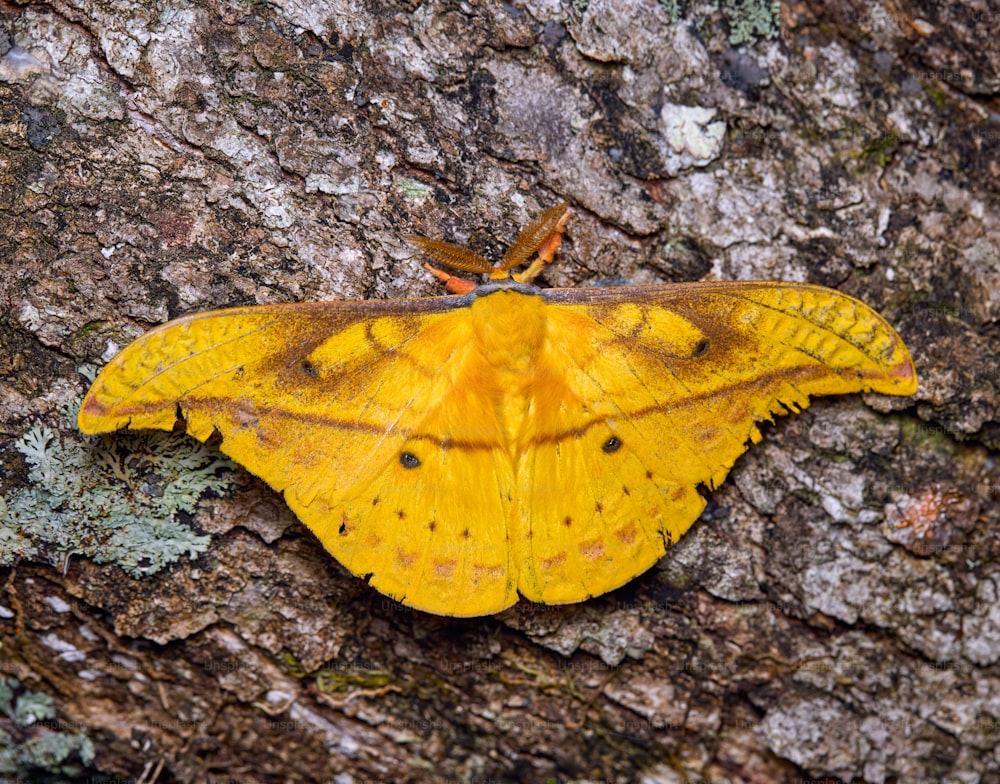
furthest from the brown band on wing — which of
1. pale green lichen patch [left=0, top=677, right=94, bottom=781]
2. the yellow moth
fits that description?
pale green lichen patch [left=0, top=677, right=94, bottom=781]

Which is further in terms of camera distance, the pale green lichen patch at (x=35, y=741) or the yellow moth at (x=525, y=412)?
the pale green lichen patch at (x=35, y=741)

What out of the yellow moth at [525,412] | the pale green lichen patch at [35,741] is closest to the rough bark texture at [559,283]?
the pale green lichen patch at [35,741]

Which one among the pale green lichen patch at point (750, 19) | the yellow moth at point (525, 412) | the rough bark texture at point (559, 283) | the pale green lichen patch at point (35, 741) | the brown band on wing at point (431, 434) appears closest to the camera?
the brown band on wing at point (431, 434)

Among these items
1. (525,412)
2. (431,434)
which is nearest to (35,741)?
(431,434)

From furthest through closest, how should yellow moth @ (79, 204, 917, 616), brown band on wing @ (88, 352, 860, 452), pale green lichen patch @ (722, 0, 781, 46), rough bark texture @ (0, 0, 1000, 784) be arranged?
pale green lichen patch @ (722, 0, 781, 46) → rough bark texture @ (0, 0, 1000, 784) → yellow moth @ (79, 204, 917, 616) → brown band on wing @ (88, 352, 860, 452)

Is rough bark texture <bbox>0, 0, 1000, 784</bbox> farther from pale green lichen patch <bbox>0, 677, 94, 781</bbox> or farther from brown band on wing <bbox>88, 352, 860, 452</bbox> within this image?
brown band on wing <bbox>88, 352, 860, 452</bbox>

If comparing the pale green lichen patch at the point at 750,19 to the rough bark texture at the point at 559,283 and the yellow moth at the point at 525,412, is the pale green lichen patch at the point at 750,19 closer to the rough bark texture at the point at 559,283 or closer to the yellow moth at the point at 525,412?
the rough bark texture at the point at 559,283

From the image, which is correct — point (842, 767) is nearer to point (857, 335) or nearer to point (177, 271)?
point (857, 335)
